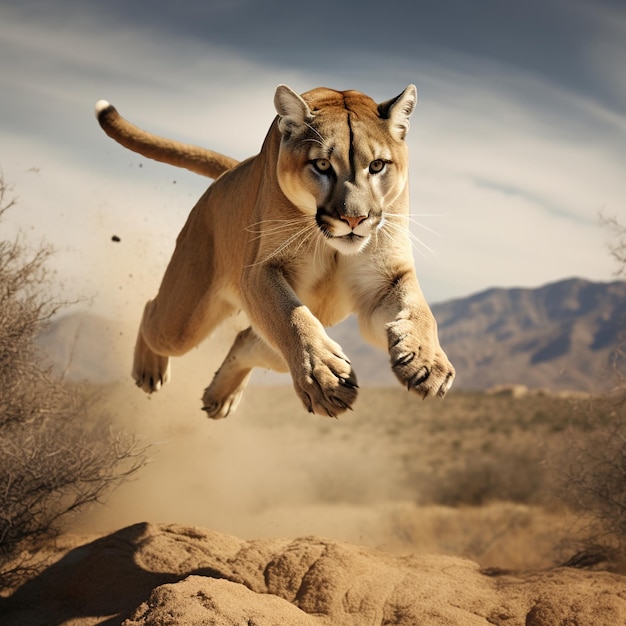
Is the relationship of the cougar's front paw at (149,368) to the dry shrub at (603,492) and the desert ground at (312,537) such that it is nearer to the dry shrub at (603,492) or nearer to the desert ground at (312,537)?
the desert ground at (312,537)

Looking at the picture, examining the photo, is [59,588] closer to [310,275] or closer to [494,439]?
[310,275]

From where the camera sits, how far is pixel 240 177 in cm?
620

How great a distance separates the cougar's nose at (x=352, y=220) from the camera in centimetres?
443

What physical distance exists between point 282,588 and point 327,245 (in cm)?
242

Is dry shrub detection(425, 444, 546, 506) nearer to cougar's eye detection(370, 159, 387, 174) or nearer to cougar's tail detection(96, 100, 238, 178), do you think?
cougar's tail detection(96, 100, 238, 178)

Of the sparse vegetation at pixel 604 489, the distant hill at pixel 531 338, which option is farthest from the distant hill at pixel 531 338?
the sparse vegetation at pixel 604 489

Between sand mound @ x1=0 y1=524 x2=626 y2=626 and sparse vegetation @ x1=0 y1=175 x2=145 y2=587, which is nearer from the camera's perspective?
sand mound @ x1=0 y1=524 x2=626 y2=626

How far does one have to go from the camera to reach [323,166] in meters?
4.65

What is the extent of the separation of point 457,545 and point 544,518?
2.50m

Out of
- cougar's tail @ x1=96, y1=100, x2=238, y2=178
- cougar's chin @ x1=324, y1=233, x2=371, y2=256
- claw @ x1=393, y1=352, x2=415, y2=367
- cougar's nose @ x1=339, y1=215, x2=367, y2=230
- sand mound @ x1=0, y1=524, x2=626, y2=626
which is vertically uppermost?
cougar's tail @ x1=96, y1=100, x2=238, y2=178

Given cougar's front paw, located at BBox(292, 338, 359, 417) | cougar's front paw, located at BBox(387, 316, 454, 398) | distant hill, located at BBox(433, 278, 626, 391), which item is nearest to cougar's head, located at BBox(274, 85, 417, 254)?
cougar's front paw, located at BBox(387, 316, 454, 398)

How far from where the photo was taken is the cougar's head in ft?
14.8

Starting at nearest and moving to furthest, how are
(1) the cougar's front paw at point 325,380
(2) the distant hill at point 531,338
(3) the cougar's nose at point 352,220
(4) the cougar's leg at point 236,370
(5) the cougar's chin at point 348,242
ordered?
(1) the cougar's front paw at point 325,380 → (3) the cougar's nose at point 352,220 → (5) the cougar's chin at point 348,242 → (4) the cougar's leg at point 236,370 → (2) the distant hill at point 531,338

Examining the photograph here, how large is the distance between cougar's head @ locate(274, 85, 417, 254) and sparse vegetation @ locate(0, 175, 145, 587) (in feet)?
11.0
